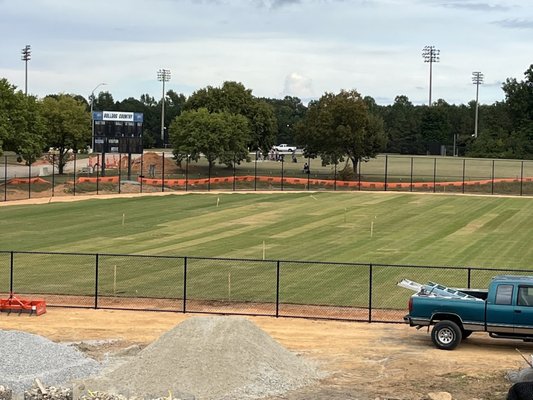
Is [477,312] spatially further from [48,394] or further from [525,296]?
[48,394]

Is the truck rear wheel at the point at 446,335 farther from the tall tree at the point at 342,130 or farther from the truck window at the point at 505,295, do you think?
the tall tree at the point at 342,130

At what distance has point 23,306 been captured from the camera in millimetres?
28266

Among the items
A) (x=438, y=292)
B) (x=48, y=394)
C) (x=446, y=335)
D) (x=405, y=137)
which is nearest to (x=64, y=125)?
(x=438, y=292)

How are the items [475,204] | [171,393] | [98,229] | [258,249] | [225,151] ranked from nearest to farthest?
[171,393], [258,249], [98,229], [475,204], [225,151]

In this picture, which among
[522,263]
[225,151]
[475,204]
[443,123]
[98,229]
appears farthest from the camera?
[443,123]

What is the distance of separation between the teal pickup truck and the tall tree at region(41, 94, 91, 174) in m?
81.2

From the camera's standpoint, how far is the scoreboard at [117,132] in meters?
86.1

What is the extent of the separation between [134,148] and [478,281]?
5681 centimetres

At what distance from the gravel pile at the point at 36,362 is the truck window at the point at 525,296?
10.8 metres

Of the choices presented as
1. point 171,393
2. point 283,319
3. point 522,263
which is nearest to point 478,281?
point 522,263

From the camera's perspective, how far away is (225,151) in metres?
99.1

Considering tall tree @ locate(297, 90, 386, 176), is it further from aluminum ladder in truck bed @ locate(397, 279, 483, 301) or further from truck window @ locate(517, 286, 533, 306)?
truck window @ locate(517, 286, 533, 306)

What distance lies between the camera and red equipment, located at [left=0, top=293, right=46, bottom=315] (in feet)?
92.4

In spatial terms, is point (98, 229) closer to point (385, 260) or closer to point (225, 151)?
point (385, 260)
